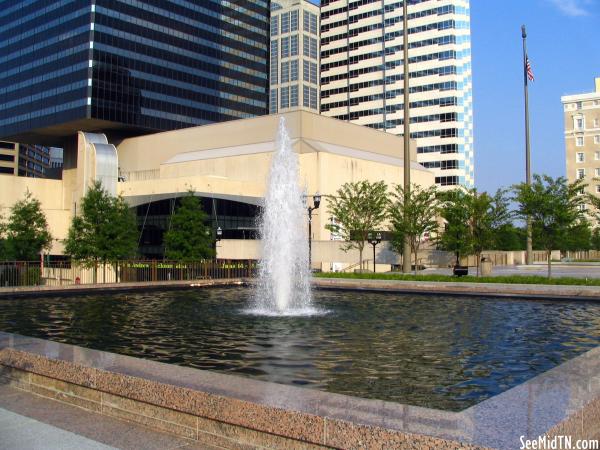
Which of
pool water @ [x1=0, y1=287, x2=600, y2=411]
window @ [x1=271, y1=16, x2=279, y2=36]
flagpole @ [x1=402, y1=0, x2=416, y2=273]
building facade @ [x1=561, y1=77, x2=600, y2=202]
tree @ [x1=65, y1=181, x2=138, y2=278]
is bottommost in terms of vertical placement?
pool water @ [x1=0, y1=287, x2=600, y2=411]

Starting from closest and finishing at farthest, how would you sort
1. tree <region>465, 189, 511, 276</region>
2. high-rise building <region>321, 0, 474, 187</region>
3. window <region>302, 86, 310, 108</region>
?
tree <region>465, 189, 511, 276</region>
high-rise building <region>321, 0, 474, 187</region>
window <region>302, 86, 310, 108</region>

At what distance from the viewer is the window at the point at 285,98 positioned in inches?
4434

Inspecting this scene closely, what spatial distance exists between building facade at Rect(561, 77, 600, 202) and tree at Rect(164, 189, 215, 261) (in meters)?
85.6

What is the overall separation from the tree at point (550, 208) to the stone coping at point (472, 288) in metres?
7.87

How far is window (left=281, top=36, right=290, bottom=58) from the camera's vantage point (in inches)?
4459

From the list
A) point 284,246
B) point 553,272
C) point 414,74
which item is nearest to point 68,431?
point 284,246

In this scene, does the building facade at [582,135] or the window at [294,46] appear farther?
the window at [294,46]

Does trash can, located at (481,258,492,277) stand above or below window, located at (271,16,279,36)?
below

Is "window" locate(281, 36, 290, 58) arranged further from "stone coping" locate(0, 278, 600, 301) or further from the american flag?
"stone coping" locate(0, 278, 600, 301)

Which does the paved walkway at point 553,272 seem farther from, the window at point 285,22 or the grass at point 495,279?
the window at point 285,22

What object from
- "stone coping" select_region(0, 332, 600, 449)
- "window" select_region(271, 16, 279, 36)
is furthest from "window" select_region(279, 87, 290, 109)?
"stone coping" select_region(0, 332, 600, 449)

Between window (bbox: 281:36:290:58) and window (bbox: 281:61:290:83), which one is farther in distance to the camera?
window (bbox: 281:36:290:58)

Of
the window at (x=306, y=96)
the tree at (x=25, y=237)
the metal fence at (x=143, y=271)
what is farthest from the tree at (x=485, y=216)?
the window at (x=306, y=96)

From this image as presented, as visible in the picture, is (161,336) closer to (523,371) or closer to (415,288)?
(523,371)
